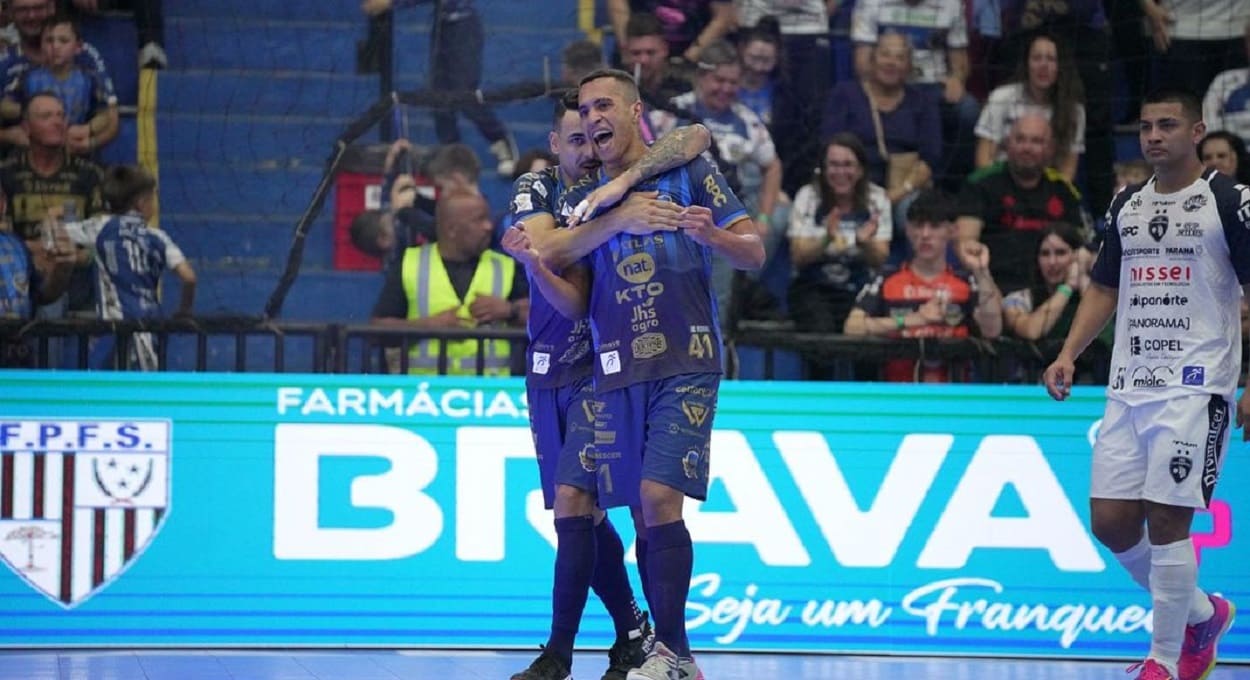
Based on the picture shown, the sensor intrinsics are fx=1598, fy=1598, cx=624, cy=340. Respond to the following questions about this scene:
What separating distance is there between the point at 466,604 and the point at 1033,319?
127 inches

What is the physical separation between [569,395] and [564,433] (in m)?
0.16

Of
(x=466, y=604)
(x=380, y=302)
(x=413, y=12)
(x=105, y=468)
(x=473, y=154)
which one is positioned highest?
(x=413, y=12)

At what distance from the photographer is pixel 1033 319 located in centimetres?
822

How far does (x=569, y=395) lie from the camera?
584 cm

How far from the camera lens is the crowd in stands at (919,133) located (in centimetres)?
820

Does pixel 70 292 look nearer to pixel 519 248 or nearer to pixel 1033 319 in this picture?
pixel 519 248

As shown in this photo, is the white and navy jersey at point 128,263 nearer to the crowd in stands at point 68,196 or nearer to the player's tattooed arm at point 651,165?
the crowd in stands at point 68,196

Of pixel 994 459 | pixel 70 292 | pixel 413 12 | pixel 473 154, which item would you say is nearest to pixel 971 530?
pixel 994 459

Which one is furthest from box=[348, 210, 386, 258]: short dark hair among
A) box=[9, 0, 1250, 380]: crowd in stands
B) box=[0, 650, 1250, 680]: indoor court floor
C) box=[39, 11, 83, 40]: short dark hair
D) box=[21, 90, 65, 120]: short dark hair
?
box=[0, 650, 1250, 680]: indoor court floor

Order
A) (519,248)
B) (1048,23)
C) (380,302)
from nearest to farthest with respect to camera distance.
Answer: (519,248), (380,302), (1048,23)

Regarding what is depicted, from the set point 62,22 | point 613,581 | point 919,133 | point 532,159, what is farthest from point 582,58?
point 613,581

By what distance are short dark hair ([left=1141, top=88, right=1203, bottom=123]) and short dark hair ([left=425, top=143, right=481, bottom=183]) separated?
3.49 meters

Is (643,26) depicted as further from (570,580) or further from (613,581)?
(570,580)

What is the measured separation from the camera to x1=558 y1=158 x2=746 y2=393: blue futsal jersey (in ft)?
17.7
